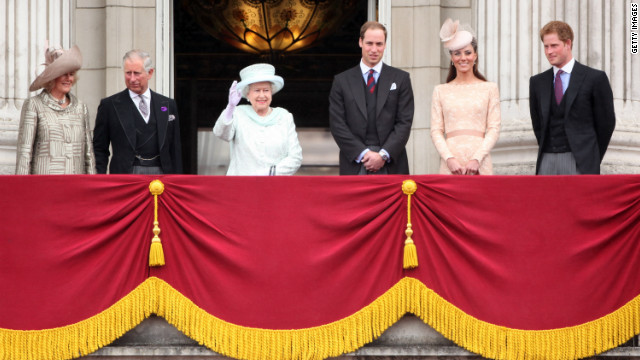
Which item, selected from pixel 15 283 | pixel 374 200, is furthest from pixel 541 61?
pixel 15 283

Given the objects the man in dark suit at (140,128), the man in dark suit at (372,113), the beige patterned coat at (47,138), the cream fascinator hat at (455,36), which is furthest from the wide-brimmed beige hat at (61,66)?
the cream fascinator hat at (455,36)

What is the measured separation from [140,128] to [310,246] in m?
1.85

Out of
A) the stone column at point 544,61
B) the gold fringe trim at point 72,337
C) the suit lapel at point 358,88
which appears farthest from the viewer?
the stone column at point 544,61

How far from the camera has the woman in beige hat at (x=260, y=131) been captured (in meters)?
10.3

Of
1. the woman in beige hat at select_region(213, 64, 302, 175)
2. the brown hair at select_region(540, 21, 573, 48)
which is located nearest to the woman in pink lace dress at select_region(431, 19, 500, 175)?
the brown hair at select_region(540, 21, 573, 48)

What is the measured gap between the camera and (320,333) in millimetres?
9656

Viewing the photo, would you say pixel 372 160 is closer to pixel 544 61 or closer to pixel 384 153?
pixel 384 153

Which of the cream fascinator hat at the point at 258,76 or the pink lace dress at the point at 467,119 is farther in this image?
the pink lace dress at the point at 467,119

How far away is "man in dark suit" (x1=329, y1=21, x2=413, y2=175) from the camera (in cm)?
1033

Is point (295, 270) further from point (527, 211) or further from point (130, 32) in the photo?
point (130, 32)

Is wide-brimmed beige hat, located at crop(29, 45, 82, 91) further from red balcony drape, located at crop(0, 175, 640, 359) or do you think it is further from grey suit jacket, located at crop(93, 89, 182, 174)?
red balcony drape, located at crop(0, 175, 640, 359)

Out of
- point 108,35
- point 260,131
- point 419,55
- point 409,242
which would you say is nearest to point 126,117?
point 260,131

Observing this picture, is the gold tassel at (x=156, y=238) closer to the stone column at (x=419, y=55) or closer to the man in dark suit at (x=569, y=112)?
the man in dark suit at (x=569, y=112)

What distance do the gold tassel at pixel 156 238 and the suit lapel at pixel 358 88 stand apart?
1.73 m
